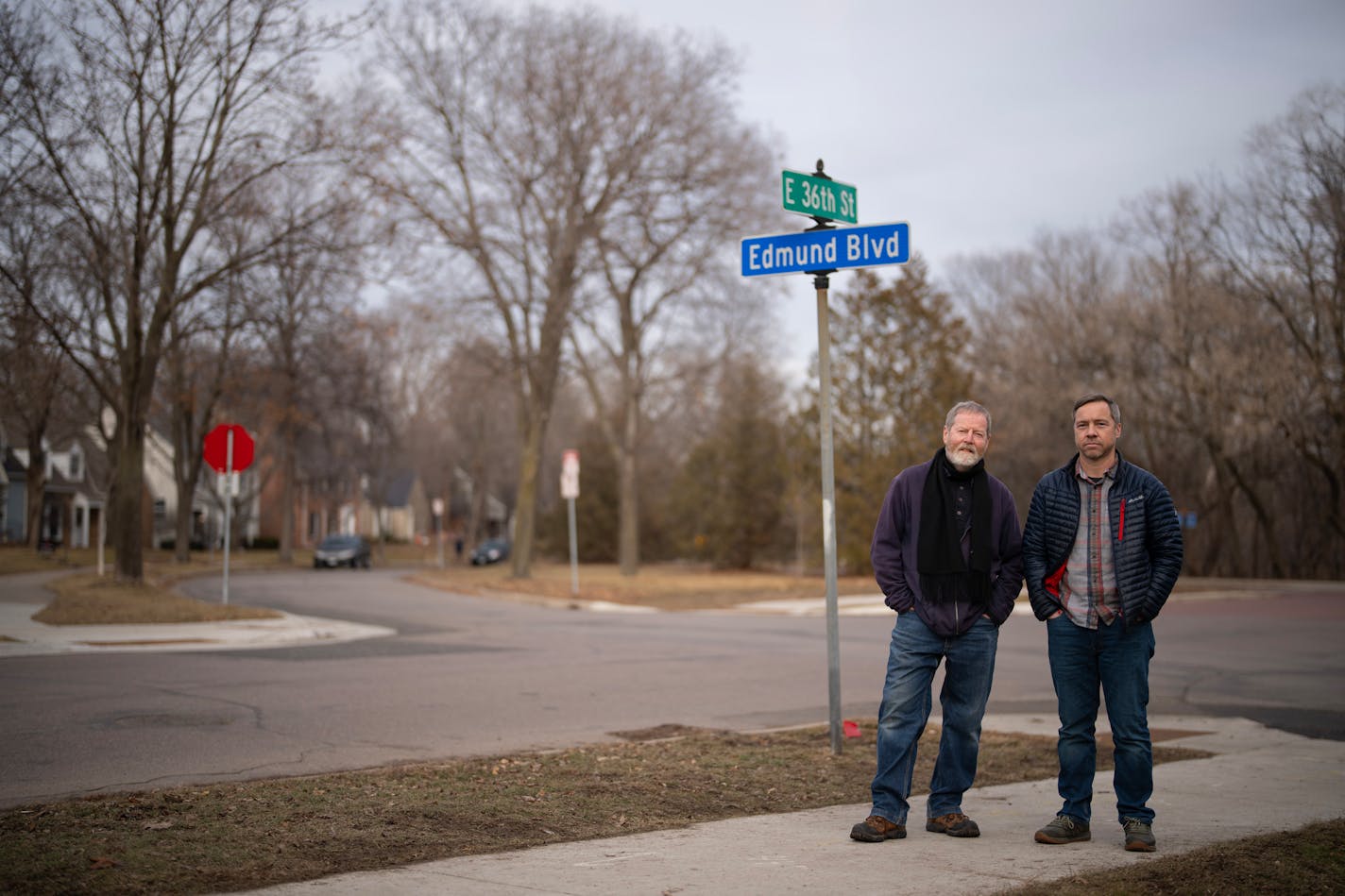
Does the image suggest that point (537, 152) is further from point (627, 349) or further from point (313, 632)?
point (313, 632)

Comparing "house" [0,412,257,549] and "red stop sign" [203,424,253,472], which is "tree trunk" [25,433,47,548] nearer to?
"house" [0,412,257,549]

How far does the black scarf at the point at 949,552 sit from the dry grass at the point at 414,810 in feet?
4.09

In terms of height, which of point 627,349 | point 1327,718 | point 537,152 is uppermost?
point 537,152

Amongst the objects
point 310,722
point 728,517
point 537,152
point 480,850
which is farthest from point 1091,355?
point 480,850

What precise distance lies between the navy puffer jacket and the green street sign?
3087mm

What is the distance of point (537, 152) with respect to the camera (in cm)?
3569

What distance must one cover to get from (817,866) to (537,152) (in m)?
32.6

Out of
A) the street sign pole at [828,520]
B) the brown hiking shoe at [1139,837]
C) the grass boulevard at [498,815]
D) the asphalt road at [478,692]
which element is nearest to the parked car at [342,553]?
the asphalt road at [478,692]

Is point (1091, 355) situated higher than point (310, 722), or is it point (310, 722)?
point (1091, 355)

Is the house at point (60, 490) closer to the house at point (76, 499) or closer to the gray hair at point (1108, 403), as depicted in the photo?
the house at point (76, 499)

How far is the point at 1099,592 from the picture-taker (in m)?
5.60

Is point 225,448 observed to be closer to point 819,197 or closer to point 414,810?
point 819,197

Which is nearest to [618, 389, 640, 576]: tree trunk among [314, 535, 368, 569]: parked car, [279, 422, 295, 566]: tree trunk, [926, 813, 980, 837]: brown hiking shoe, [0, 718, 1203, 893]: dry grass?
[314, 535, 368, 569]: parked car

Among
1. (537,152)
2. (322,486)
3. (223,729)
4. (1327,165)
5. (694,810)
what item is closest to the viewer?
(694,810)
